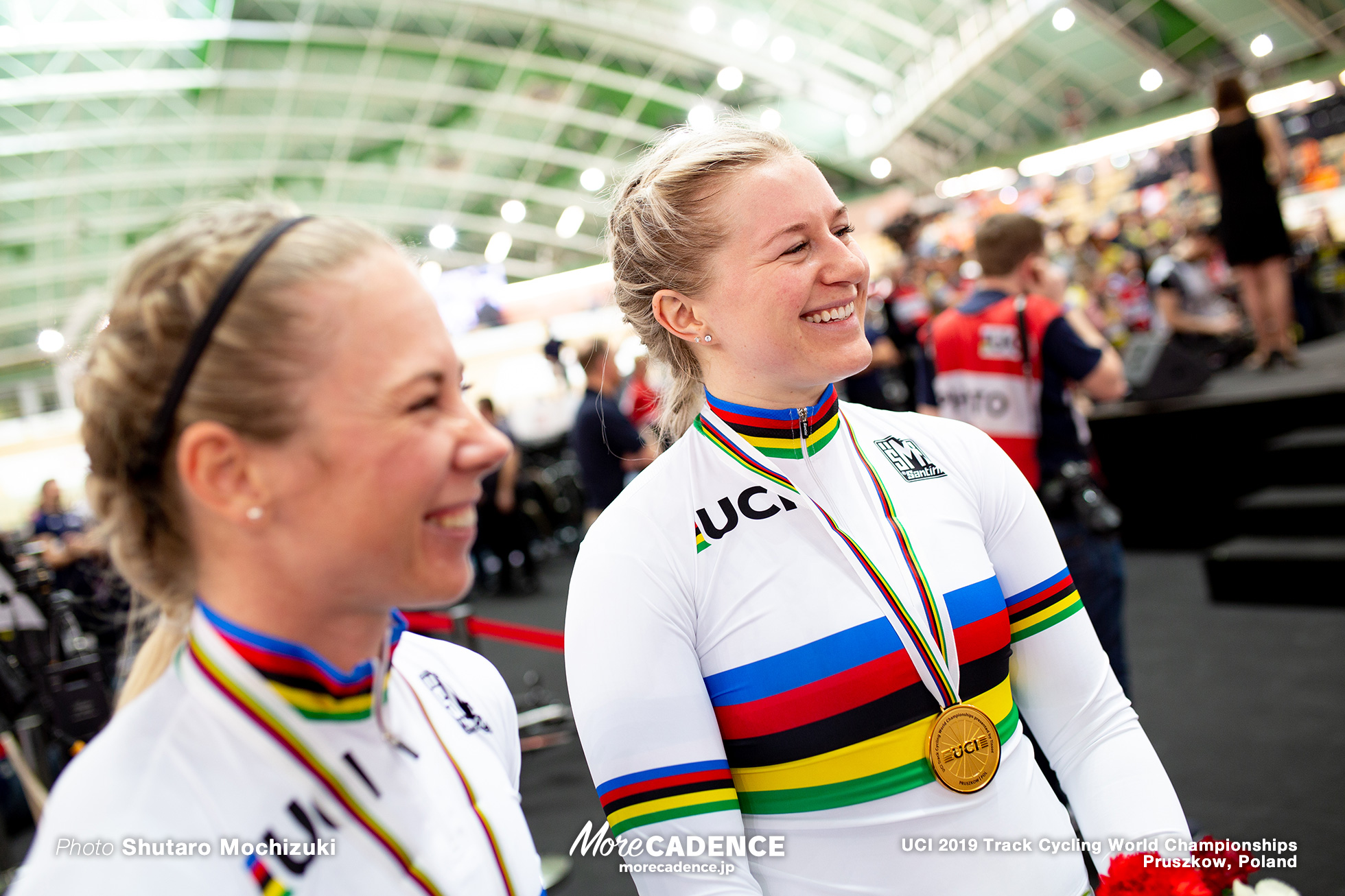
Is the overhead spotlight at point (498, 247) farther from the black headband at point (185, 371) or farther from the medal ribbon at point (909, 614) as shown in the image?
the black headband at point (185, 371)

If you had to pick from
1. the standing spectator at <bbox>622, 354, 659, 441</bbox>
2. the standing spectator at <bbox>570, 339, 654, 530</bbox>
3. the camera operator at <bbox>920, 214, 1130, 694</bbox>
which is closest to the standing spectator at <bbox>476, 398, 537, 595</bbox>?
the standing spectator at <bbox>622, 354, 659, 441</bbox>

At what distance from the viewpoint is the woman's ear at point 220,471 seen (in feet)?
2.34

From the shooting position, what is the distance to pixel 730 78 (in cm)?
2206

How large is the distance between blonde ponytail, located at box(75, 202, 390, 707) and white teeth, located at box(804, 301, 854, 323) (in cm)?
65

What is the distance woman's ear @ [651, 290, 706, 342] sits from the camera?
136 centimetres

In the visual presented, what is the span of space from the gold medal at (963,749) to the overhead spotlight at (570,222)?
2918cm

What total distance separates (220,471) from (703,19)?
21614mm

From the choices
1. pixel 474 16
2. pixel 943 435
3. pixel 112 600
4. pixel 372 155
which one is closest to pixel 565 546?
pixel 112 600

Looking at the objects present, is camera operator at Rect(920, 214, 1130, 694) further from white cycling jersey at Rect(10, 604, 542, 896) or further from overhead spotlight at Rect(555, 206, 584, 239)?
overhead spotlight at Rect(555, 206, 584, 239)

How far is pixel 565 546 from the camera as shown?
989 centimetres

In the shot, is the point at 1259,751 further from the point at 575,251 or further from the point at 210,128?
the point at 575,251

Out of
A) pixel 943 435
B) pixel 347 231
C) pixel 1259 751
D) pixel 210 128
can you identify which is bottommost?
pixel 1259 751

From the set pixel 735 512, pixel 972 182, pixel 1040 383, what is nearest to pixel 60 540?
pixel 1040 383

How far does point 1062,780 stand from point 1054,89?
79.6 feet
